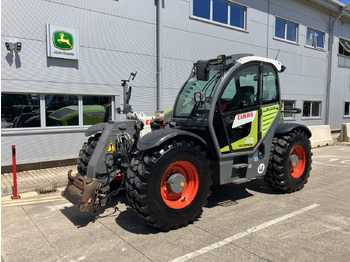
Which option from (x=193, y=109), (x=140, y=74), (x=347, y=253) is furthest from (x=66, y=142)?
(x=347, y=253)

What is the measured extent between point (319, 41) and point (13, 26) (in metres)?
15.4

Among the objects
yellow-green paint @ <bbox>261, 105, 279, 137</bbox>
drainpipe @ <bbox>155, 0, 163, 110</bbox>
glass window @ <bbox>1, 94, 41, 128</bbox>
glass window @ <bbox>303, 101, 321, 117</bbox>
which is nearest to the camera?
yellow-green paint @ <bbox>261, 105, 279, 137</bbox>

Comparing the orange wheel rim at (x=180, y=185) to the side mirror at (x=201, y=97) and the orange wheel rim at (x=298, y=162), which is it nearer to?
the side mirror at (x=201, y=97)

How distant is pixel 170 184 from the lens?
12.4ft

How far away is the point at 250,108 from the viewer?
462cm

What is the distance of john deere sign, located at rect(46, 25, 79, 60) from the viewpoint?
7.29 meters

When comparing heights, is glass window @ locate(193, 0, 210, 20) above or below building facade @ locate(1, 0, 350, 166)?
above

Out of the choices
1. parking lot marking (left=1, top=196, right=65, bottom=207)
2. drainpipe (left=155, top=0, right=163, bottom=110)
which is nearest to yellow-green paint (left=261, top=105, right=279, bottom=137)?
parking lot marking (left=1, top=196, right=65, bottom=207)

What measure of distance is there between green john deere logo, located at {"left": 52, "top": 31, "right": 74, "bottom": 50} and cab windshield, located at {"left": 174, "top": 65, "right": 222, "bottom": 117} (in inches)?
165

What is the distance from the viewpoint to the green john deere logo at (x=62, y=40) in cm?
736

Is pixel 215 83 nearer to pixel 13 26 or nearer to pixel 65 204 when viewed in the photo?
pixel 65 204

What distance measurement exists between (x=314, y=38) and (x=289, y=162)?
42.3ft

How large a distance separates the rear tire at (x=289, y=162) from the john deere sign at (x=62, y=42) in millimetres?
5784

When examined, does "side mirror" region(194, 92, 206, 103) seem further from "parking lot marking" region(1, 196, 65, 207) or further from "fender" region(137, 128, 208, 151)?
"parking lot marking" region(1, 196, 65, 207)
